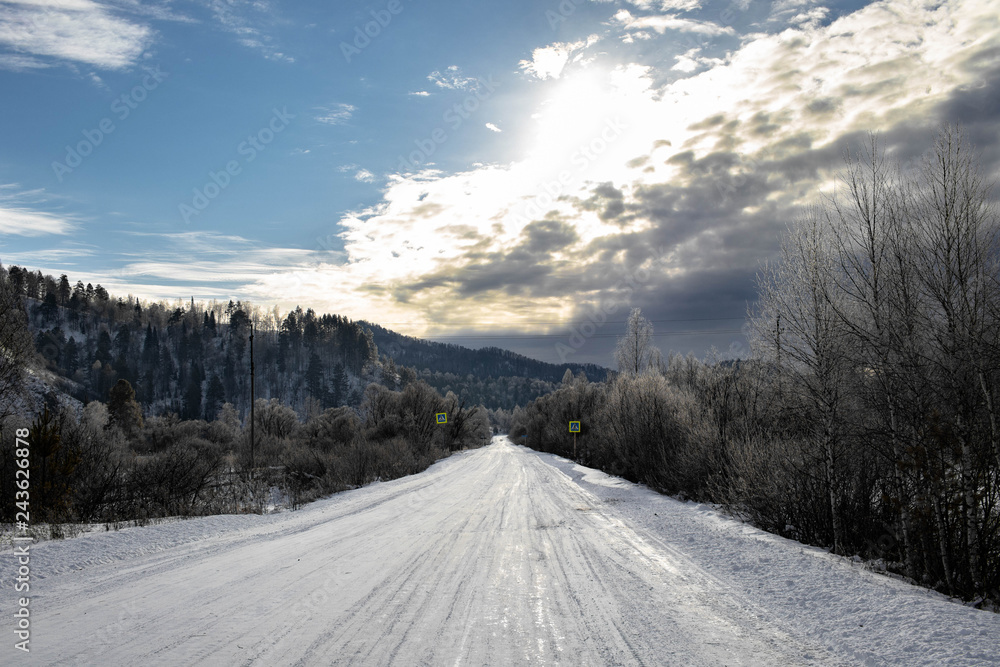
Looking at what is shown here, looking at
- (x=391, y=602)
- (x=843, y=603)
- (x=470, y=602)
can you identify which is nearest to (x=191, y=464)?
(x=391, y=602)

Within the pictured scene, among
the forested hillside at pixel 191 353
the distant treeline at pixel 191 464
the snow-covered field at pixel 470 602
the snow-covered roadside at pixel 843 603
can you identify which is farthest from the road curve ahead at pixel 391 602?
the forested hillside at pixel 191 353

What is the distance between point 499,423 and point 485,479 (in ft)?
549

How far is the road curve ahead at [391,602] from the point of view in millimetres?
4148

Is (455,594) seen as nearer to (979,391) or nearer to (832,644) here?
(832,644)

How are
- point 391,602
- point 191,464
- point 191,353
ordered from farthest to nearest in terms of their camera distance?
1. point 191,353
2. point 191,464
3. point 391,602

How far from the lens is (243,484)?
71.5 ft

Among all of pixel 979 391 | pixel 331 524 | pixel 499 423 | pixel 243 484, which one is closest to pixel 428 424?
pixel 243 484

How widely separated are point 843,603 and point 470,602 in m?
4.03

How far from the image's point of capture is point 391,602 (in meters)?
5.36

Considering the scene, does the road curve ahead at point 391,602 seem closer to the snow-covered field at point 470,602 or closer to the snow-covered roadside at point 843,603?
the snow-covered field at point 470,602

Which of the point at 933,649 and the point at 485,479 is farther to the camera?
the point at 485,479

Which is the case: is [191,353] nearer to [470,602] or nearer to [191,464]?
[191,464]

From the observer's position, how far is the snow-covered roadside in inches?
168

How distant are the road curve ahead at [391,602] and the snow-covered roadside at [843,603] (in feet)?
1.04
